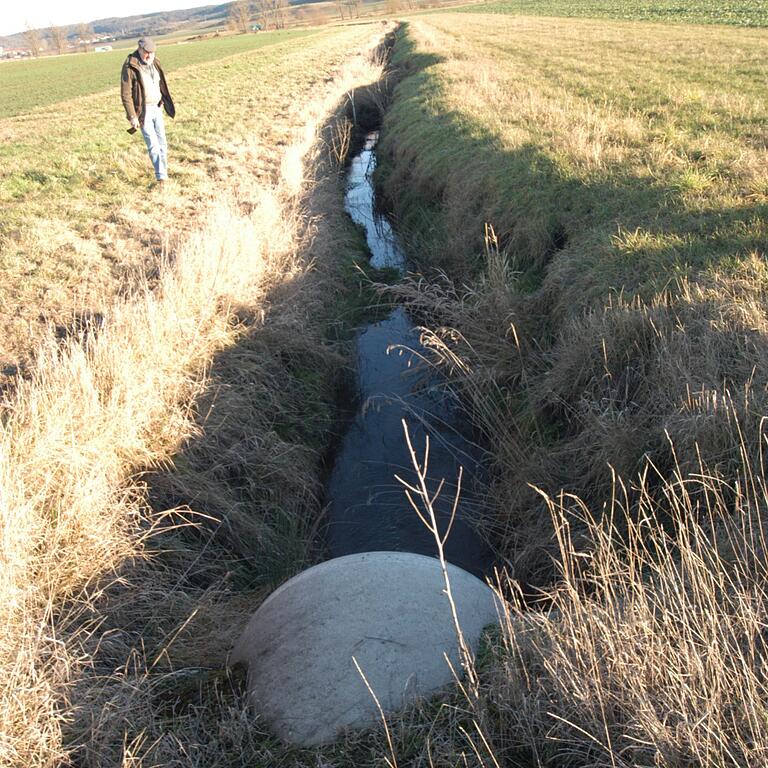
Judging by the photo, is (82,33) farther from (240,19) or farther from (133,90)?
(133,90)

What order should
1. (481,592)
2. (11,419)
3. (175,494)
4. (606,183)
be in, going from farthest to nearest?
(606,183)
(175,494)
(11,419)
(481,592)

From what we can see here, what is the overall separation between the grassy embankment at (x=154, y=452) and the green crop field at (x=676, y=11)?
2492 cm

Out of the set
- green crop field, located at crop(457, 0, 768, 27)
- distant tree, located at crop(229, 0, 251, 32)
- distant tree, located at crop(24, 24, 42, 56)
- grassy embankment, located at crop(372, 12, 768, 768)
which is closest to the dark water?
grassy embankment, located at crop(372, 12, 768, 768)

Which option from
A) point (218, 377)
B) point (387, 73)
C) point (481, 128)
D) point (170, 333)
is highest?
point (387, 73)

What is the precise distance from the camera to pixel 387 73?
77.3 ft

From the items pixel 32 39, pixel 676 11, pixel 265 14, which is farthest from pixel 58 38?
pixel 676 11

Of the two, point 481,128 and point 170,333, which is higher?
point 481,128

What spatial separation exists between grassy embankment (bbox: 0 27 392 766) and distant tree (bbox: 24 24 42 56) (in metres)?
104

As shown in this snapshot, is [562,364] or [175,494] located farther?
[562,364]

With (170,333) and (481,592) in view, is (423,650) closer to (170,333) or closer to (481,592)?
(481,592)

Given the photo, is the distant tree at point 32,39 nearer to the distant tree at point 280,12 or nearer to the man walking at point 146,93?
the distant tree at point 280,12

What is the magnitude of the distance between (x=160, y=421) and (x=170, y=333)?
3.35 feet

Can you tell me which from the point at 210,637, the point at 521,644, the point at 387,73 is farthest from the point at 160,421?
the point at 387,73

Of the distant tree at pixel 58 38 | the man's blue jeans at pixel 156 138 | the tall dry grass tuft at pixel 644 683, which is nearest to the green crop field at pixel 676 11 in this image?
the man's blue jeans at pixel 156 138
